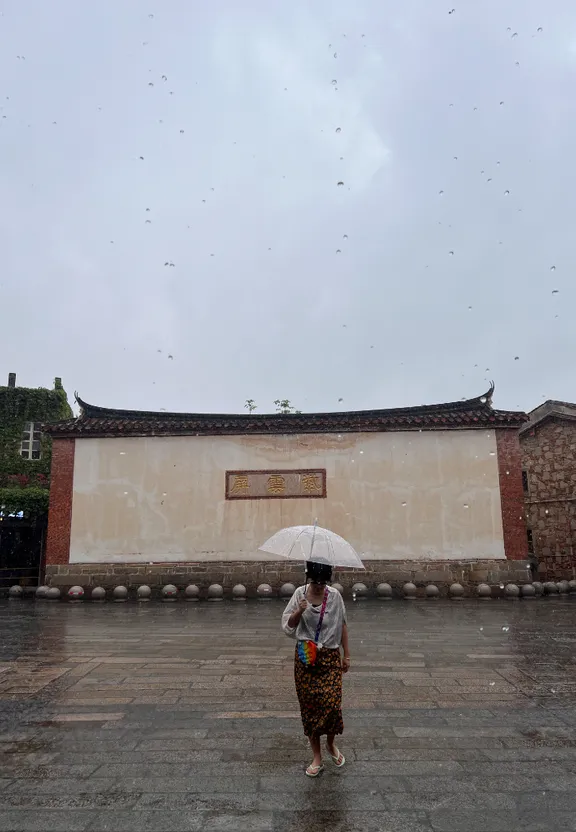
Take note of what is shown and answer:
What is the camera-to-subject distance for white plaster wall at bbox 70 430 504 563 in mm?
14078

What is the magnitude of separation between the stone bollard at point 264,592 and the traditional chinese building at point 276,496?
42 cm

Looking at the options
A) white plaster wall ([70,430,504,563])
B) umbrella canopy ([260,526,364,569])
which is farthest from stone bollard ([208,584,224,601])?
umbrella canopy ([260,526,364,569])

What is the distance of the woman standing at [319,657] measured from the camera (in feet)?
11.5

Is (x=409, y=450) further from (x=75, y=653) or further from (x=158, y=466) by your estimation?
(x=75, y=653)

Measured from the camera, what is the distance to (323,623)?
3.67m

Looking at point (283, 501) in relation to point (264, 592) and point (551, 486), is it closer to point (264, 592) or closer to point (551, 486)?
point (264, 592)

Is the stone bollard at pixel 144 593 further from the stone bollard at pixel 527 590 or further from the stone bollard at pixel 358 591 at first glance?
the stone bollard at pixel 527 590

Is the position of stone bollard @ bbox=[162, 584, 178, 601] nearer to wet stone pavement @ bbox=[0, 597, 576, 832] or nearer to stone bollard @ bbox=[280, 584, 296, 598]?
stone bollard @ bbox=[280, 584, 296, 598]

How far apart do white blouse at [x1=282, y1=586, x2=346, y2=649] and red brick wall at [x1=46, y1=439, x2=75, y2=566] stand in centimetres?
1201

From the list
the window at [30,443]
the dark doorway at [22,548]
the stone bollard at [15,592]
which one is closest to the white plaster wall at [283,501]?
the stone bollard at [15,592]

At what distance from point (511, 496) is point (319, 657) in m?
11.8

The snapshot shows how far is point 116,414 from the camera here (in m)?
17.0

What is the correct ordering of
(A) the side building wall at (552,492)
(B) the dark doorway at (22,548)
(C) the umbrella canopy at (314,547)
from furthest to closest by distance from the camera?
(A) the side building wall at (552,492) < (B) the dark doorway at (22,548) < (C) the umbrella canopy at (314,547)

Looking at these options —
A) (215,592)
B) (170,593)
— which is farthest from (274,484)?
(170,593)
